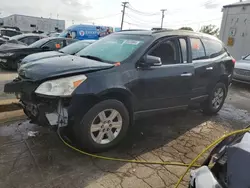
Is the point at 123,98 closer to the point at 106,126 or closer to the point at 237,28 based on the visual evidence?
the point at 106,126

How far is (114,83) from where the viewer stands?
10.4ft

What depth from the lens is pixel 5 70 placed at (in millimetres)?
9219

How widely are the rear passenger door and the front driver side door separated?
0.19m

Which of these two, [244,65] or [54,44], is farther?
[54,44]

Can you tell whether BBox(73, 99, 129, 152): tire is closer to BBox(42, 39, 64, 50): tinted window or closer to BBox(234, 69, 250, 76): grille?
BBox(42, 39, 64, 50): tinted window

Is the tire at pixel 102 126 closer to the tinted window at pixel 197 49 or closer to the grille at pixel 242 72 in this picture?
the tinted window at pixel 197 49

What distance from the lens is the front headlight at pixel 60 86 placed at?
285 cm

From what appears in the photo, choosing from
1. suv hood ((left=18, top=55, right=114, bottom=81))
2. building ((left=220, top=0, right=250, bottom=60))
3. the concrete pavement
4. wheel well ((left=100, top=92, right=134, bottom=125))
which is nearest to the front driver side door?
wheel well ((left=100, top=92, right=134, bottom=125))

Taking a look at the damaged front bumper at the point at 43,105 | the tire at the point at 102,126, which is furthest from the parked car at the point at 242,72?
the damaged front bumper at the point at 43,105

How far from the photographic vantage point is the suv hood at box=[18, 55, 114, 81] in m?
2.97

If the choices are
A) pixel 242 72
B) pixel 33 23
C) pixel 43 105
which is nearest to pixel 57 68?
pixel 43 105

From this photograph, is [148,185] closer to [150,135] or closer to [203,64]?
[150,135]

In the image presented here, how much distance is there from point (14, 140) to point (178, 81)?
2.77m

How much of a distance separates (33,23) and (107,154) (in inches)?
1873
